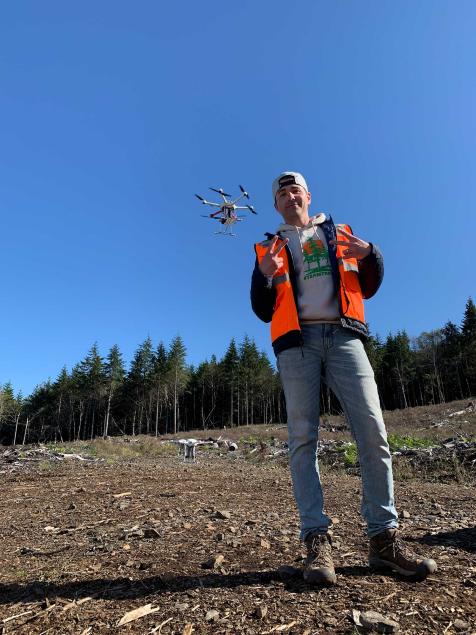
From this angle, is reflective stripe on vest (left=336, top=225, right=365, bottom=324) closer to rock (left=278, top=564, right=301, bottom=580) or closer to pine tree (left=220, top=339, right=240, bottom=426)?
rock (left=278, top=564, right=301, bottom=580)

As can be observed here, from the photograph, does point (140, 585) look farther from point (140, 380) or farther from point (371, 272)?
point (140, 380)

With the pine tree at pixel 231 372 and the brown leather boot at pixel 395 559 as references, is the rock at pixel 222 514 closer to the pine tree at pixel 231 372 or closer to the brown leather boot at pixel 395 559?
the brown leather boot at pixel 395 559

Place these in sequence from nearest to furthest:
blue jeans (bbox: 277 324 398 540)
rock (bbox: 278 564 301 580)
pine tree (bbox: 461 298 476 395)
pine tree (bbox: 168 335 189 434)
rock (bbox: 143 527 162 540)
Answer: rock (bbox: 278 564 301 580)
blue jeans (bbox: 277 324 398 540)
rock (bbox: 143 527 162 540)
pine tree (bbox: 461 298 476 395)
pine tree (bbox: 168 335 189 434)

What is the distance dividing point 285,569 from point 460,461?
312 inches

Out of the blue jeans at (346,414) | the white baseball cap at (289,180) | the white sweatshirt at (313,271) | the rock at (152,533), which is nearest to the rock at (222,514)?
the rock at (152,533)

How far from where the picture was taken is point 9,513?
17.7 ft

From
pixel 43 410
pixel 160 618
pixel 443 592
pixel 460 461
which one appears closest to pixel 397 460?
pixel 460 461

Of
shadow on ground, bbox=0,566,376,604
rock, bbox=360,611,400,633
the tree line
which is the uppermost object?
the tree line

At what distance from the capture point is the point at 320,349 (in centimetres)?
320

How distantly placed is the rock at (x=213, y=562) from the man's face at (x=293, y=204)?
2756 mm

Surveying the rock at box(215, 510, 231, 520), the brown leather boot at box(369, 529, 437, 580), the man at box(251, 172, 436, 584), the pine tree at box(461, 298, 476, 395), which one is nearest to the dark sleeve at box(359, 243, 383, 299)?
the man at box(251, 172, 436, 584)

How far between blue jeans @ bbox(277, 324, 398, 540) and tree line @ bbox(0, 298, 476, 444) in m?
53.5

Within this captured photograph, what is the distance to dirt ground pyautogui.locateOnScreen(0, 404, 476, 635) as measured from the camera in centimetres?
220

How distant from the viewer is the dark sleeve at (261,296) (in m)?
3.35
